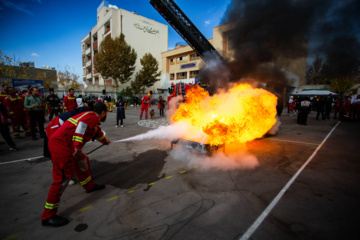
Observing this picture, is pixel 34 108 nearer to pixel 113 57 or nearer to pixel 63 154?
pixel 63 154

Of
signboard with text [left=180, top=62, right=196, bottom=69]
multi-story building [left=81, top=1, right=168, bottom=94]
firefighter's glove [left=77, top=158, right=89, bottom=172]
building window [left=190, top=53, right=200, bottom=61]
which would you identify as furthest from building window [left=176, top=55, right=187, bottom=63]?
firefighter's glove [left=77, top=158, right=89, bottom=172]

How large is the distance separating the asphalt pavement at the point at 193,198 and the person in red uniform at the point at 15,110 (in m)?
2.92

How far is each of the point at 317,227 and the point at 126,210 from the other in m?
2.77

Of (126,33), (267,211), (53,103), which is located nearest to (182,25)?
(53,103)

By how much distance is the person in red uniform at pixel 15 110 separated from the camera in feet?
23.3

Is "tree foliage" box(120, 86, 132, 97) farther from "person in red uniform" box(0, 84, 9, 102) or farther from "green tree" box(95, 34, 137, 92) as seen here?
"person in red uniform" box(0, 84, 9, 102)

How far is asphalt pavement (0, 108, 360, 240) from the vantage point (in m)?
2.27

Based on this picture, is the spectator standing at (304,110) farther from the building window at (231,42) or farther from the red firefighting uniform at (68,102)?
the red firefighting uniform at (68,102)

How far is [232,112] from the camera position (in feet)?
19.2

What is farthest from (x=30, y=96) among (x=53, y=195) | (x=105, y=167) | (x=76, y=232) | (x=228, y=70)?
(x=228, y=70)

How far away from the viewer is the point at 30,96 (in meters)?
7.02

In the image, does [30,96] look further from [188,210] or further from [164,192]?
[188,210]

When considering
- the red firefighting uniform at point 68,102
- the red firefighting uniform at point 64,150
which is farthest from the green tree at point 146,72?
the red firefighting uniform at point 64,150

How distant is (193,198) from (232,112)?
3.67 meters
